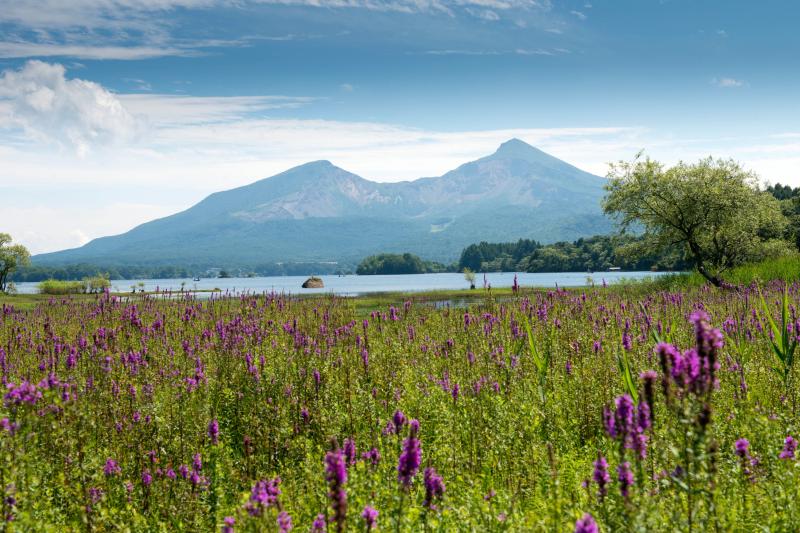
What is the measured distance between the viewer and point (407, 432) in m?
6.32

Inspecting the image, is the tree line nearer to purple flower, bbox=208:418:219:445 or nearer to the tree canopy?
purple flower, bbox=208:418:219:445

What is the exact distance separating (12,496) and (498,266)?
152858mm

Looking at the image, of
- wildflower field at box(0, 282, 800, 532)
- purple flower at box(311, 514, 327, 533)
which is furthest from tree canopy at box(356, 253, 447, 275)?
purple flower at box(311, 514, 327, 533)

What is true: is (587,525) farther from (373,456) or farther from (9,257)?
(9,257)

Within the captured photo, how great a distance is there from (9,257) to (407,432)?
226 feet

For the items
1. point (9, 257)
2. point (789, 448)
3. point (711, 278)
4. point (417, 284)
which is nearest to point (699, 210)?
point (711, 278)

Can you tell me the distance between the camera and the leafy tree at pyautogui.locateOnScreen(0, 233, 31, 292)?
60.5 m

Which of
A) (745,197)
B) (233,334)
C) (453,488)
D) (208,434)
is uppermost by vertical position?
(745,197)

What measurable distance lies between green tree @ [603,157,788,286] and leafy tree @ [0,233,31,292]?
59.8m

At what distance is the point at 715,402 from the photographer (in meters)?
7.90

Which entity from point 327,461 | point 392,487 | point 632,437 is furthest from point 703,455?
point 392,487

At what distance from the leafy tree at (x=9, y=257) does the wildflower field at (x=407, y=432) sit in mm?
57056

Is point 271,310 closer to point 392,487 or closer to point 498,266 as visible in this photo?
point 392,487

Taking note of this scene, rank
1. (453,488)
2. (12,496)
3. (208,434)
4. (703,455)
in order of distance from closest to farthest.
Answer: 1. (703,455)
2. (12,496)
3. (453,488)
4. (208,434)
